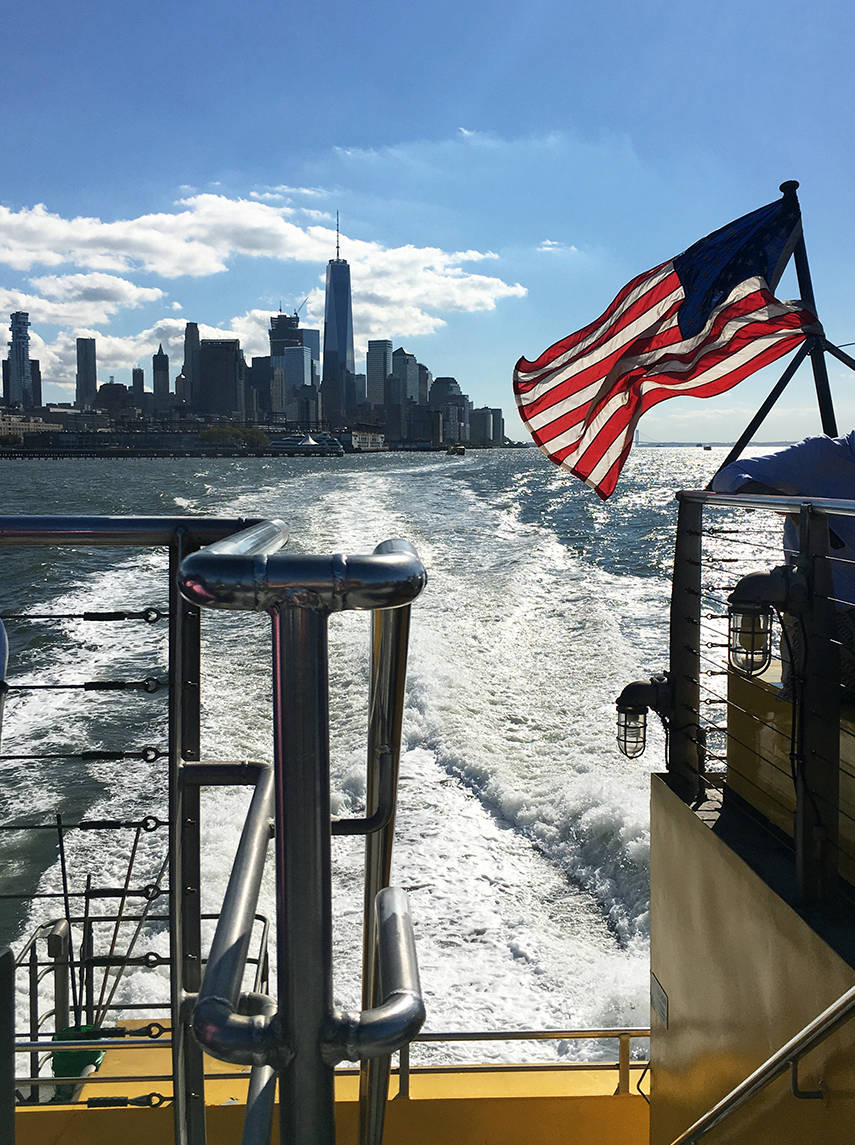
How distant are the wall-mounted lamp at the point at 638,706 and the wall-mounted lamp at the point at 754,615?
26cm

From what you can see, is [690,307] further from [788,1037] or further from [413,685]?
[413,685]

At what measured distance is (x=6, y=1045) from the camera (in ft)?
3.45

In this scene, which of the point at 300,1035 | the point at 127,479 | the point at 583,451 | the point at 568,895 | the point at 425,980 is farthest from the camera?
the point at 127,479

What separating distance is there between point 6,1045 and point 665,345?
12.2ft

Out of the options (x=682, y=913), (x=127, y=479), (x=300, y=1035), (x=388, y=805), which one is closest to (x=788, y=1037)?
(x=682, y=913)

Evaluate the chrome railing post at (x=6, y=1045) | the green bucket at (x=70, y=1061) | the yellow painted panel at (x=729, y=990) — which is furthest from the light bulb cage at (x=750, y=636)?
the green bucket at (x=70, y=1061)

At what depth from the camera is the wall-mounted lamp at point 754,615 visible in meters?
2.37

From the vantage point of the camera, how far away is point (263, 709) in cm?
1086

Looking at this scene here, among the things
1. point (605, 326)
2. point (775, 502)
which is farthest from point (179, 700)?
point (605, 326)

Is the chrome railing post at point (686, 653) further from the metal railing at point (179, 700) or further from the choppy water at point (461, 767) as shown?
the choppy water at point (461, 767)

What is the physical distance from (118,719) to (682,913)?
893 cm

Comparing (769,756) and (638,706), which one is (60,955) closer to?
(638,706)

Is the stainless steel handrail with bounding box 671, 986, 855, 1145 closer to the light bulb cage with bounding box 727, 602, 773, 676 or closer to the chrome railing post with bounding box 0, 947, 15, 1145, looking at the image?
the light bulb cage with bounding box 727, 602, 773, 676

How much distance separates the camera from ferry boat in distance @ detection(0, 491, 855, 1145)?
565 millimetres
